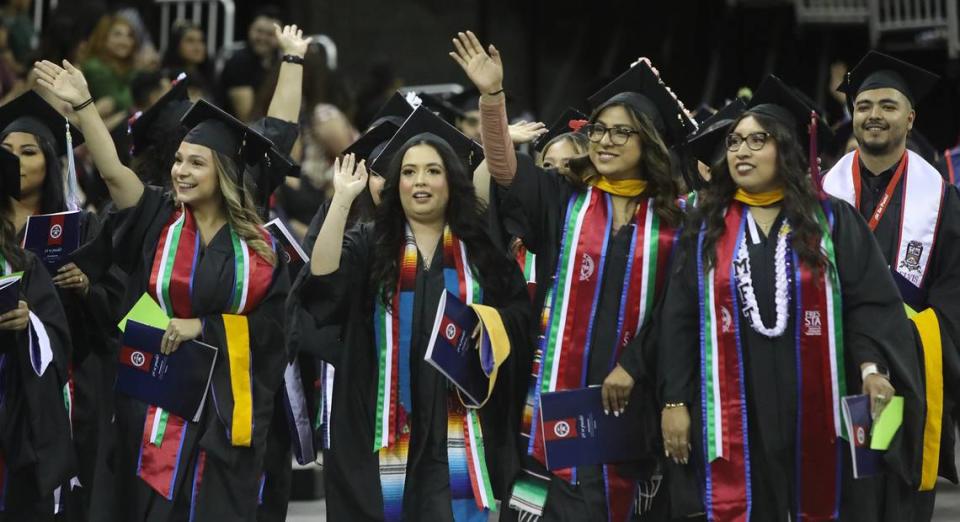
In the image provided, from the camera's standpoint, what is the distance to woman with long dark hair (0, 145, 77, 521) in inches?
279

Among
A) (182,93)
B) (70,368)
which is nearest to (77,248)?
(70,368)

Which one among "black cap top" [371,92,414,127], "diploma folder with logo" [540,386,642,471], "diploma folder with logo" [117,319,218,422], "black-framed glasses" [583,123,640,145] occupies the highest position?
"black cap top" [371,92,414,127]

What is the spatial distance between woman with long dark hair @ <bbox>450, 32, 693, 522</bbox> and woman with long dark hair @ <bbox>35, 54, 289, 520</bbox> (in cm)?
118

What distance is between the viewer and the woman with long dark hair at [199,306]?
6.90 meters

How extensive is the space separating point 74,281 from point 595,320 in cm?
256

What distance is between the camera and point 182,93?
8359 millimetres

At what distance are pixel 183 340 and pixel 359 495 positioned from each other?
3.35 feet

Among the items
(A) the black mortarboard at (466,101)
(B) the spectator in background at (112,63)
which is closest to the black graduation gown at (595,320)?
(A) the black mortarboard at (466,101)

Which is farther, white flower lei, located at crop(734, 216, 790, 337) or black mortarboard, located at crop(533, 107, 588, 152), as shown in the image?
black mortarboard, located at crop(533, 107, 588, 152)

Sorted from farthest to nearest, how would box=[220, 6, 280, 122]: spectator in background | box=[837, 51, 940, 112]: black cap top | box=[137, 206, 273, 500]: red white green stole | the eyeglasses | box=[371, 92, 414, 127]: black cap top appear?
box=[220, 6, 280, 122]: spectator in background → box=[371, 92, 414, 127]: black cap top → box=[837, 51, 940, 112]: black cap top → box=[137, 206, 273, 500]: red white green stole → the eyeglasses

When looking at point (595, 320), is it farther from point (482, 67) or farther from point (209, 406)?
point (209, 406)

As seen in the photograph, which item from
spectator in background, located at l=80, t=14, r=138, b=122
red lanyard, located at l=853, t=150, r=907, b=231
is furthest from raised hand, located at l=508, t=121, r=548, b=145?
spectator in background, located at l=80, t=14, r=138, b=122

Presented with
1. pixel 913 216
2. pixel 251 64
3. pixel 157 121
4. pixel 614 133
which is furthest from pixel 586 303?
pixel 251 64

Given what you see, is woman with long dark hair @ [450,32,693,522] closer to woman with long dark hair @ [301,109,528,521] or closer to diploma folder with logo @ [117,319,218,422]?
woman with long dark hair @ [301,109,528,521]
